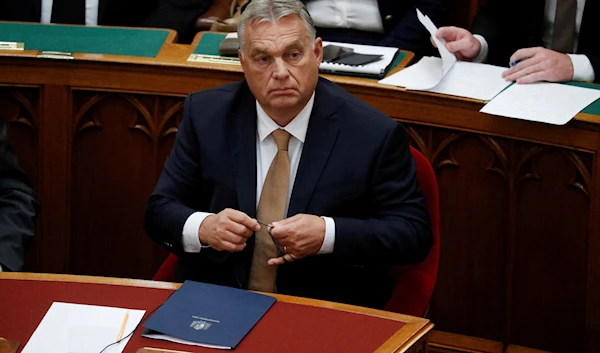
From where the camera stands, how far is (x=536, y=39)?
3.83m

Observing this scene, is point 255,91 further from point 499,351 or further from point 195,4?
point 195,4

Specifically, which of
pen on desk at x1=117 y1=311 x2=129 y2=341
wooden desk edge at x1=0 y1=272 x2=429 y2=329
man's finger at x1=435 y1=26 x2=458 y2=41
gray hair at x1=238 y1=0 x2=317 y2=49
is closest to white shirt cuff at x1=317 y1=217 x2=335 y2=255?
wooden desk edge at x1=0 y1=272 x2=429 y2=329

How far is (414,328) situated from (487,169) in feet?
4.33

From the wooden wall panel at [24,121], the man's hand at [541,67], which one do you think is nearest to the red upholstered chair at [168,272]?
the wooden wall panel at [24,121]

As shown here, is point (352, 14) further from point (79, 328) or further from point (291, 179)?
point (79, 328)

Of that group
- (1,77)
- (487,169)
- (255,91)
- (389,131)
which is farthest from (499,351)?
(1,77)

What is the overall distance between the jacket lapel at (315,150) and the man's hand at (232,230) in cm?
24

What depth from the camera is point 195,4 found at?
4.46 meters

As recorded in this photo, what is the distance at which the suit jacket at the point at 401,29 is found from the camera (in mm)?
4129

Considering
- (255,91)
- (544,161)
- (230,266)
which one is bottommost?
(230,266)

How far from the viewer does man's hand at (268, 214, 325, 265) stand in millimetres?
2410

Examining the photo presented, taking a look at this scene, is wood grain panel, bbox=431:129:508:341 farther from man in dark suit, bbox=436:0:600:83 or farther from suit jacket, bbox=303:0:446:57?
suit jacket, bbox=303:0:446:57

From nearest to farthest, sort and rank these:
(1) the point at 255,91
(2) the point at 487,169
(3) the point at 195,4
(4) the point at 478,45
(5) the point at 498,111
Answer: (1) the point at 255,91 → (5) the point at 498,111 → (2) the point at 487,169 → (4) the point at 478,45 → (3) the point at 195,4

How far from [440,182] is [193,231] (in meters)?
1.11
